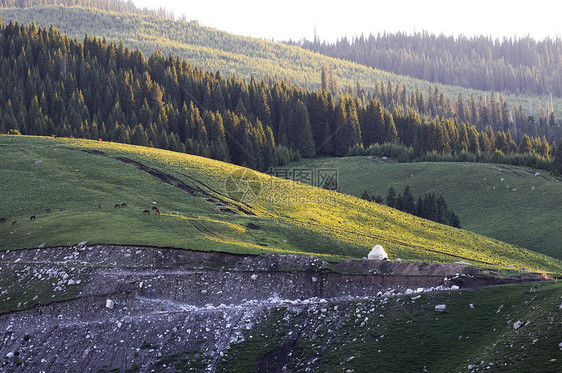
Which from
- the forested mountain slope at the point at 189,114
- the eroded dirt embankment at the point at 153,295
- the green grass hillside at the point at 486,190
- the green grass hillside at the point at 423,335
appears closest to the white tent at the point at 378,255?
the eroded dirt embankment at the point at 153,295

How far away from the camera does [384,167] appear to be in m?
117

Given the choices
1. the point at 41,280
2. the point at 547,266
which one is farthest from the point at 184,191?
the point at 547,266

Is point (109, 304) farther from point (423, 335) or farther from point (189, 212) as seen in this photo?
point (189, 212)

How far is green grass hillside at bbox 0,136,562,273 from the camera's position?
4550 cm

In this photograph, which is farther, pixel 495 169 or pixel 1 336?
pixel 495 169

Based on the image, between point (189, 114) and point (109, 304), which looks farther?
point (189, 114)

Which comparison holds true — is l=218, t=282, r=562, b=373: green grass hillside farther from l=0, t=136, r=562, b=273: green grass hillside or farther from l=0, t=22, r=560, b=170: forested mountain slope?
l=0, t=22, r=560, b=170: forested mountain slope

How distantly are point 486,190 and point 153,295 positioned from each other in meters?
75.4

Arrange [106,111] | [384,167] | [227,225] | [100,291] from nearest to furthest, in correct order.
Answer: [100,291] → [227,225] → [384,167] → [106,111]

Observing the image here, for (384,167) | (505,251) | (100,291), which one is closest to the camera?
(100,291)

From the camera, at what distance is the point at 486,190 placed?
323 feet

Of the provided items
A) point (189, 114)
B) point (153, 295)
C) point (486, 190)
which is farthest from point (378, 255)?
point (189, 114)

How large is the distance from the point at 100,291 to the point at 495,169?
86.8 meters

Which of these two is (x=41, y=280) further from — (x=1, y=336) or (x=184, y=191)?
(x=184, y=191)
